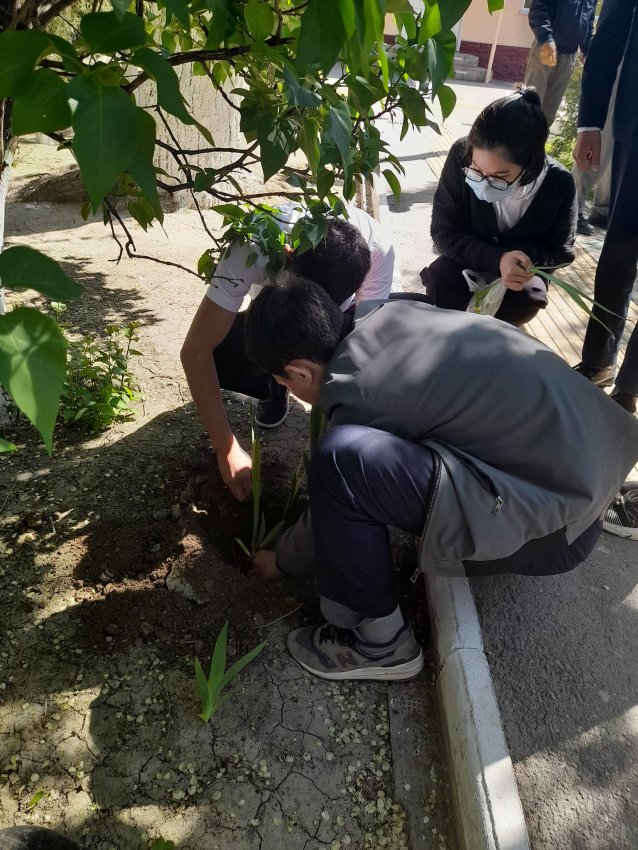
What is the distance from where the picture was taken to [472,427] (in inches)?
71.4

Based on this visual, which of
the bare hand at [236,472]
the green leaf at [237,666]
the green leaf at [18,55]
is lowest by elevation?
the green leaf at [237,666]

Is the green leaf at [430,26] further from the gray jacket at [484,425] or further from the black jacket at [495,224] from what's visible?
the black jacket at [495,224]

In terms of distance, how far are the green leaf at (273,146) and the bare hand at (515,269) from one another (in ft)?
→ 5.93

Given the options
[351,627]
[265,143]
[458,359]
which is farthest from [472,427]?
[265,143]

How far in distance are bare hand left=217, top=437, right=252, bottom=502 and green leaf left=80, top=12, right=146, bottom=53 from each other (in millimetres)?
1720

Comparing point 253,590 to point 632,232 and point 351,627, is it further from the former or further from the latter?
point 632,232

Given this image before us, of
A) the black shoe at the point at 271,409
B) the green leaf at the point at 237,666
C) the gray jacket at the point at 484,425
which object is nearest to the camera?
the gray jacket at the point at 484,425

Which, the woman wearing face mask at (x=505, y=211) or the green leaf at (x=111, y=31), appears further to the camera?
the woman wearing face mask at (x=505, y=211)

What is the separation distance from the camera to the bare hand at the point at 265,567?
7.68 feet

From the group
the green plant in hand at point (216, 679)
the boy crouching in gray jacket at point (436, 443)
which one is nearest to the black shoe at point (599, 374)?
the boy crouching in gray jacket at point (436, 443)

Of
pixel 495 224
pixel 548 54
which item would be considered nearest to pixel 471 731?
pixel 495 224

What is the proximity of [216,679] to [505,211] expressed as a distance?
2336 millimetres

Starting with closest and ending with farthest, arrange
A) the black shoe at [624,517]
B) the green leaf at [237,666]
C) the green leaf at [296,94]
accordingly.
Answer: the green leaf at [296,94] → the green leaf at [237,666] → the black shoe at [624,517]

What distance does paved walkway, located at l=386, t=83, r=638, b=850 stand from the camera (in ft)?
5.65
